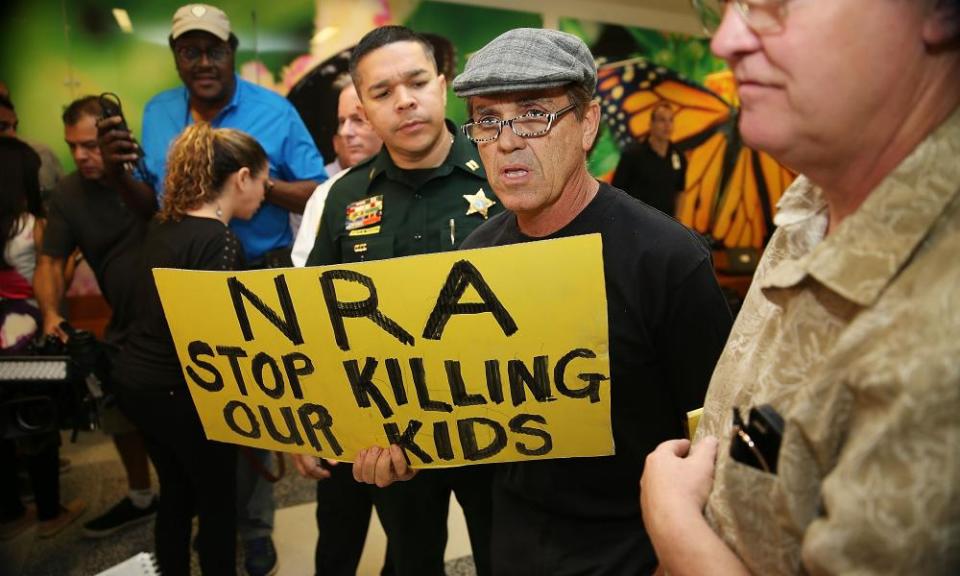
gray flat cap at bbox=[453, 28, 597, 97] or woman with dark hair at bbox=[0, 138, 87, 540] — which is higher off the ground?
gray flat cap at bbox=[453, 28, 597, 97]

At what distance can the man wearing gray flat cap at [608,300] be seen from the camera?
1.18 metres

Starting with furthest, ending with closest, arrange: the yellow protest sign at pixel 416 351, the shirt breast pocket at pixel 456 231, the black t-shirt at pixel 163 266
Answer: the black t-shirt at pixel 163 266 → the shirt breast pocket at pixel 456 231 → the yellow protest sign at pixel 416 351

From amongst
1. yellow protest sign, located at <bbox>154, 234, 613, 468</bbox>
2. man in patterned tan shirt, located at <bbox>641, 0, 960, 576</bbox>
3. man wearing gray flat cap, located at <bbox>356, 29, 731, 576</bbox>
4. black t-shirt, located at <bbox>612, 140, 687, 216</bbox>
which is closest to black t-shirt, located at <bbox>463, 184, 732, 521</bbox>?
man wearing gray flat cap, located at <bbox>356, 29, 731, 576</bbox>

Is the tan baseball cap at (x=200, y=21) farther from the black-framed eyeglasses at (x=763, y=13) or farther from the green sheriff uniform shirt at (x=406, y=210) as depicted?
the black-framed eyeglasses at (x=763, y=13)

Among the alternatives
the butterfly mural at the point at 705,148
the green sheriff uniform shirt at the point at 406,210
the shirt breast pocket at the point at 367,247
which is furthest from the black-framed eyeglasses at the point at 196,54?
the butterfly mural at the point at 705,148

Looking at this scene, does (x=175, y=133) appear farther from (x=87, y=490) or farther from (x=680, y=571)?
(x=680, y=571)

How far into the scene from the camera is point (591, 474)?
1229mm

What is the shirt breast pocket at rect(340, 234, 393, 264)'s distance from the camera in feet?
5.83

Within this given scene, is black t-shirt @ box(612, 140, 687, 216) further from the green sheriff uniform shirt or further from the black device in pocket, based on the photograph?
the black device in pocket

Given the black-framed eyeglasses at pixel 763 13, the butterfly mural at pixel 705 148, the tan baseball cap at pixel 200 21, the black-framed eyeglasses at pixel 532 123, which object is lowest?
the butterfly mural at pixel 705 148

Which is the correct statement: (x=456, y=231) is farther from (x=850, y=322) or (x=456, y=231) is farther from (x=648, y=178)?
(x=648, y=178)

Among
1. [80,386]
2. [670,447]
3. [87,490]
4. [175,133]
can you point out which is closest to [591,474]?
[670,447]

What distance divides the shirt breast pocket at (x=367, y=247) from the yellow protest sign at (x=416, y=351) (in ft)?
2.00

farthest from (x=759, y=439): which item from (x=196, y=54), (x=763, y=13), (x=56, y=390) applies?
(x=196, y=54)
